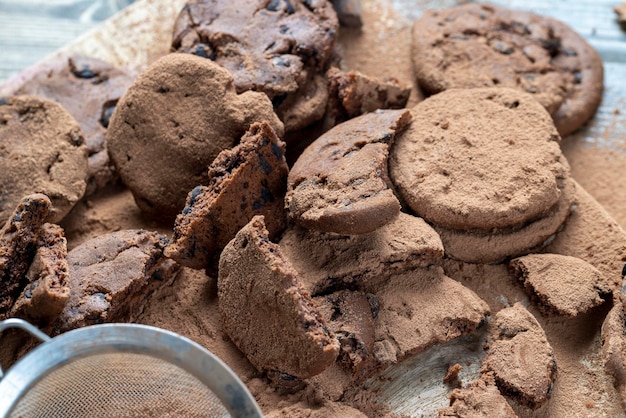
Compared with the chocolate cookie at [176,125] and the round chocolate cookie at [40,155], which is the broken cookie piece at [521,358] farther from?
the round chocolate cookie at [40,155]

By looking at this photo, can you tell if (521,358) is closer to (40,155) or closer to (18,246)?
(18,246)

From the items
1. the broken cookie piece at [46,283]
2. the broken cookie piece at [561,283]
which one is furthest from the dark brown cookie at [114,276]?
the broken cookie piece at [561,283]

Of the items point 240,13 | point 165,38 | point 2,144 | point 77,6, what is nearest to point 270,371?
point 2,144

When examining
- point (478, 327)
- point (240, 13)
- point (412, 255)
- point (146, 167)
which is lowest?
point (478, 327)

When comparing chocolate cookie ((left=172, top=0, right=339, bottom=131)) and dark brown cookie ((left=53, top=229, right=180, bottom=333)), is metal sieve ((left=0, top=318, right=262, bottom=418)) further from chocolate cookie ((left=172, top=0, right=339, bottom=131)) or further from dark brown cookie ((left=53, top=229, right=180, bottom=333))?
chocolate cookie ((left=172, top=0, right=339, bottom=131))

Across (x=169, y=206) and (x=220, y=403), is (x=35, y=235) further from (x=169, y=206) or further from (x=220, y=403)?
(x=220, y=403)

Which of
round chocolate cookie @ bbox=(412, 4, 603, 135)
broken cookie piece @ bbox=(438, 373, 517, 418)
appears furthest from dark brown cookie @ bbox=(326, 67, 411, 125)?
broken cookie piece @ bbox=(438, 373, 517, 418)

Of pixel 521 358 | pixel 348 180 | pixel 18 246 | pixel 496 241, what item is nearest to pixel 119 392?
pixel 18 246
